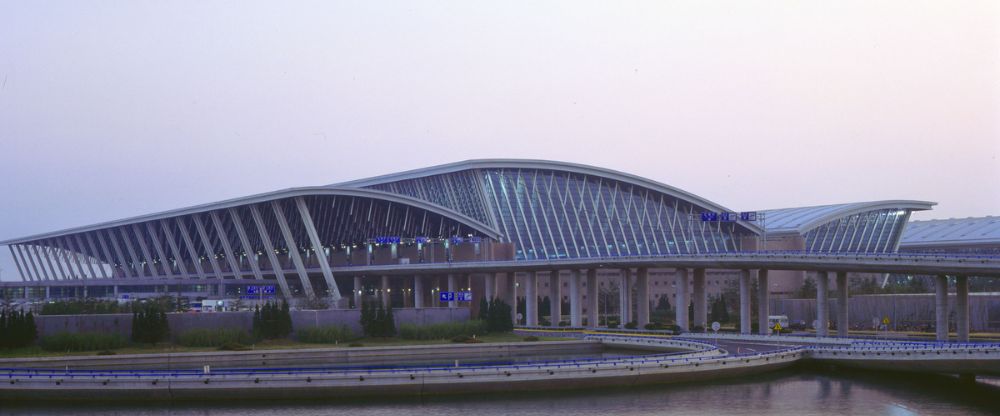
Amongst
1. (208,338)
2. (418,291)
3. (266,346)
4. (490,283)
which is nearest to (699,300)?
(490,283)

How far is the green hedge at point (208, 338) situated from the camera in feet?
289

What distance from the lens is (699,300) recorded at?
113375 millimetres

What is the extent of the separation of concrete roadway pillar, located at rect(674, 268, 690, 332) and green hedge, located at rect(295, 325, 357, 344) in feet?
112

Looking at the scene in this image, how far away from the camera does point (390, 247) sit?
17300 centimetres

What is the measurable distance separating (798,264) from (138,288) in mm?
114923

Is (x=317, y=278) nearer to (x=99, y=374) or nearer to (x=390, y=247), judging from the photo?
(x=390, y=247)

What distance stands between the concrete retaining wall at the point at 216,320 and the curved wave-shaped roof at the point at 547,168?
66.9 metres

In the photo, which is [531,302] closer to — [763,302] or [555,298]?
[555,298]

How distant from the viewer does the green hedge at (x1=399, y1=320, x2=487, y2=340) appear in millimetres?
99000

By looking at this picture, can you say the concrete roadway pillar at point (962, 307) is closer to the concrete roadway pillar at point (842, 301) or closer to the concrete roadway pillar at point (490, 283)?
the concrete roadway pillar at point (842, 301)

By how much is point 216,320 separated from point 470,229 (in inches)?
3052

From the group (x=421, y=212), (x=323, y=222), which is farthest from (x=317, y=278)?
(x=421, y=212)

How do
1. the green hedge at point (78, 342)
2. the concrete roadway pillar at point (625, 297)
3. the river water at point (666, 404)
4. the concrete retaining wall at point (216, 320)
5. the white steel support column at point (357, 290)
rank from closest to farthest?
the river water at point (666, 404) < the green hedge at point (78, 342) < the concrete retaining wall at point (216, 320) < the concrete roadway pillar at point (625, 297) < the white steel support column at point (357, 290)

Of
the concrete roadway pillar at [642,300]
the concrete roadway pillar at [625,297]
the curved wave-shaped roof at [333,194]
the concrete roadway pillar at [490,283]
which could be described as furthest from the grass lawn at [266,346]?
the curved wave-shaped roof at [333,194]
